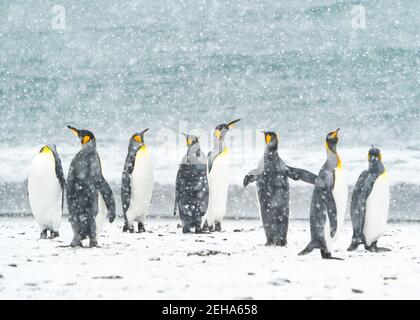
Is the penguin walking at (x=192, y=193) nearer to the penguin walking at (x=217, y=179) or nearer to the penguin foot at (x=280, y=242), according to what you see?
the penguin walking at (x=217, y=179)

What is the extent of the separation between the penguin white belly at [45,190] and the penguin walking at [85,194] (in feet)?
3.50

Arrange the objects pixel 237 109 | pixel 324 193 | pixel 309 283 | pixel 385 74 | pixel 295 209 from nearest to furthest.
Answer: pixel 309 283, pixel 324 193, pixel 295 209, pixel 237 109, pixel 385 74

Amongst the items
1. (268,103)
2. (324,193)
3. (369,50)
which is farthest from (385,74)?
(324,193)

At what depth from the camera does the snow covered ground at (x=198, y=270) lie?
435 cm

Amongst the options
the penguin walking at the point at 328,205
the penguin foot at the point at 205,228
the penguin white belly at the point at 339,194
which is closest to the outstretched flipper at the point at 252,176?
the penguin walking at the point at 328,205

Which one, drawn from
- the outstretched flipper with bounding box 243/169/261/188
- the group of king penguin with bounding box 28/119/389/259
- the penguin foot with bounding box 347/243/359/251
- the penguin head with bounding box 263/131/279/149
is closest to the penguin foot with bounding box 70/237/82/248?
the group of king penguin with bounding box 28/119/389/259

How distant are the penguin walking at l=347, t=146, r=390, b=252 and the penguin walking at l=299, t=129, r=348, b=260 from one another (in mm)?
545

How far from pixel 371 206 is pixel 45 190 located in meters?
3.83

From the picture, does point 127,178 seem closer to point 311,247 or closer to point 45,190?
point 45,190

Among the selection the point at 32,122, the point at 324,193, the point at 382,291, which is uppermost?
the point at 32,122

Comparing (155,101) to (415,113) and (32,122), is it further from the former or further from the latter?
(415,113)

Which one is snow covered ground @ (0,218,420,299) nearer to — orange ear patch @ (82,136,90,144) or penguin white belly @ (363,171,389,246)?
penguin white belly @ (363,171,389,246)

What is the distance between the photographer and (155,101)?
5241 centimetres
